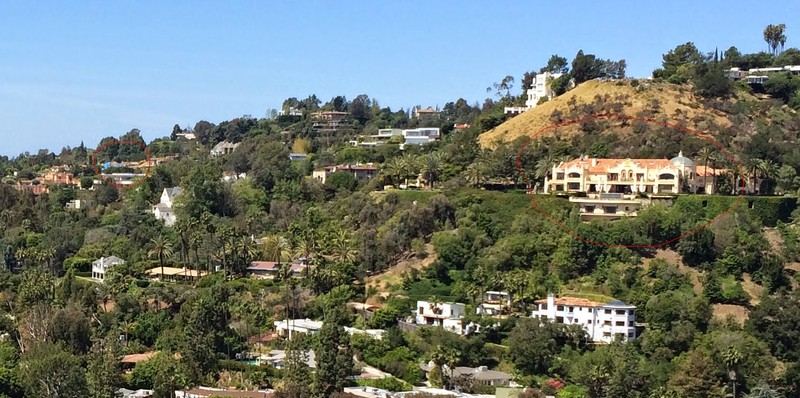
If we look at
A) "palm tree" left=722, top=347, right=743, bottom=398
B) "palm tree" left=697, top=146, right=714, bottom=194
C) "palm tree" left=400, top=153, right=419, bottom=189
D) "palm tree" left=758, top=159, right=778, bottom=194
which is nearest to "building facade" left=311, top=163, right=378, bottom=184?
"palm tree" left=400, top=153, right=419, bottom=189

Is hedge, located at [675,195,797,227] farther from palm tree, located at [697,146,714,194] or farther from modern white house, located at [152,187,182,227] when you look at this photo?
modern white house, located at [152,187,182,227]

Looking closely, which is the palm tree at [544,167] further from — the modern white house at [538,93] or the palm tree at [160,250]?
the palm tree at [160,250]

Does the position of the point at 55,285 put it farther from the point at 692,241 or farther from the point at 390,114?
the point at 390,114

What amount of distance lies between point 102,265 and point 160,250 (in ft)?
12.3

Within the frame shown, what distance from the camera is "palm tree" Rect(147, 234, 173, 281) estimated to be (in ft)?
194

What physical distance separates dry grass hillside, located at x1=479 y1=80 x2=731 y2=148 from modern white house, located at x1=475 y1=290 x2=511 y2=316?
21128mm

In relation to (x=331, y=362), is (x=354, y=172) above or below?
above

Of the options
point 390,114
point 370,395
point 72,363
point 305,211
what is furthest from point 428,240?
point 390,114

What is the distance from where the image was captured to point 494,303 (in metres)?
49.9

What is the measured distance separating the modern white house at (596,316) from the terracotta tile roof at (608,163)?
13.5m

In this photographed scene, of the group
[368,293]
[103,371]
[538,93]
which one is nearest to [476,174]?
[368,293]

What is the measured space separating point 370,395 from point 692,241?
1911cm

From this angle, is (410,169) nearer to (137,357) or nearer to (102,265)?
(102,265)

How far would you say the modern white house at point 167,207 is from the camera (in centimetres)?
7006
